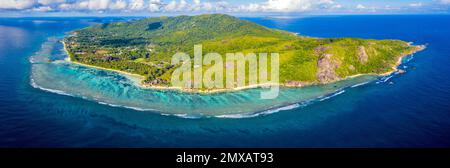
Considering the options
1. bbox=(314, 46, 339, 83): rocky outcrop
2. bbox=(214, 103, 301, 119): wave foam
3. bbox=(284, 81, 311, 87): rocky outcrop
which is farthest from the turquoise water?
bbox=(314, 46, 339, 83): rocky outcrop

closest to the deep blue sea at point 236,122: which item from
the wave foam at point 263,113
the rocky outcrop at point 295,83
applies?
the wave foam at point 263,113

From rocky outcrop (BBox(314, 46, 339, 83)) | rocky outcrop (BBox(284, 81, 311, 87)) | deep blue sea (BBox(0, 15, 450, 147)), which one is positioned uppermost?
rocky outcrop (BBox(314, 46, 339, 83))

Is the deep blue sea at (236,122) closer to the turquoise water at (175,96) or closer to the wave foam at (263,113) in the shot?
the wave foam at (263,113)

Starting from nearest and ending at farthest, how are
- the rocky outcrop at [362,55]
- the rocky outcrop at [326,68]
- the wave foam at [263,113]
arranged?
1. the wave foam at [263,113]
2. the rocky outcrop at [326,68]
3. the rocky outcrop at [362,55]

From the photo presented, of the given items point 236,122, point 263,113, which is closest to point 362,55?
point 263,113

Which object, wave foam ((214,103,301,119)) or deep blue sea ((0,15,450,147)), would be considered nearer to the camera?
deep blue sea ((0,15,450,147))

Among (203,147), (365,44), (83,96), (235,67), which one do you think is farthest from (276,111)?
(365,44)

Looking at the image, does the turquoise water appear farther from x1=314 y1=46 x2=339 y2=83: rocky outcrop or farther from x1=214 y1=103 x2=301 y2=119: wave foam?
x1=314 y1=46 x2=339 y2=83: rocky outcrop
